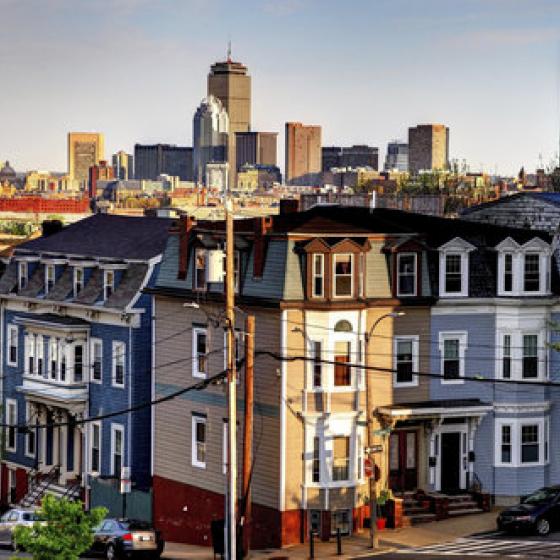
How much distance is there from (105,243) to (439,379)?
1978cm

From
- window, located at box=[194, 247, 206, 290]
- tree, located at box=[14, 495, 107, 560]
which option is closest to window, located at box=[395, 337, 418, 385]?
window, located at box=[194, 247, 206, 290]

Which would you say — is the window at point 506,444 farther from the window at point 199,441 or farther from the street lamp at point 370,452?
the window at point 199,441

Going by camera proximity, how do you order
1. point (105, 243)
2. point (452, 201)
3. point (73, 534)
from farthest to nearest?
1. point (452, 201)
2. point (105, 243)
3. point (73, 534)

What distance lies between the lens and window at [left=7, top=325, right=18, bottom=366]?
244 ft

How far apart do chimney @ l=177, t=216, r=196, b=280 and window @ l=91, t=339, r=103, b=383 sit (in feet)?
26.6

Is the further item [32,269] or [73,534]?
[32,269]

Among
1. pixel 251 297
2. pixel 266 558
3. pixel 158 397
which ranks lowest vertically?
pixel 266 558

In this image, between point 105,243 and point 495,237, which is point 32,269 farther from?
point 495,237

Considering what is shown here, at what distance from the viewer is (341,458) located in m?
55.6

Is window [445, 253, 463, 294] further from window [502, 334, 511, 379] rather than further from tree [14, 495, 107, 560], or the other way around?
Answer: tree [14, 495, 107, 560]

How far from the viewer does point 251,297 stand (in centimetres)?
5650

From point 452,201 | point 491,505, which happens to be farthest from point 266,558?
point 452,201

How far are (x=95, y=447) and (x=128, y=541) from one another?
13.5 metres

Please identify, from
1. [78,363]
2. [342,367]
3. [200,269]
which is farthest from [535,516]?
[78,363]
